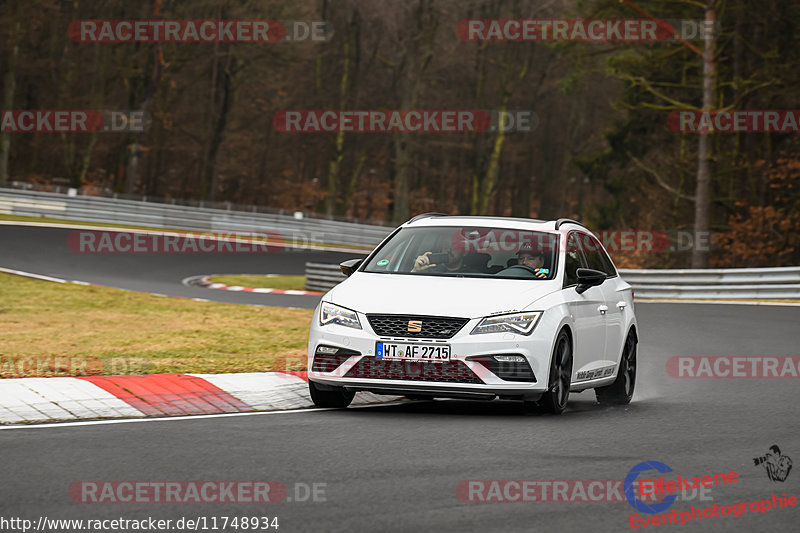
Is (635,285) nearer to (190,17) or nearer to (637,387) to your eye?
(637,387)

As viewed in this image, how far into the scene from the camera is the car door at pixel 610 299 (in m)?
11.5

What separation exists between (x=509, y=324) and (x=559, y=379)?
75 cm

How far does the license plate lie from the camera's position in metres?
9.72

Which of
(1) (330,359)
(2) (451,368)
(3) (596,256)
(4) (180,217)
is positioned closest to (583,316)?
(3) (596,256)

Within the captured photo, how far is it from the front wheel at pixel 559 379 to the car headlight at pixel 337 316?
5.27ft

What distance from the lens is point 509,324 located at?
9.86 metres

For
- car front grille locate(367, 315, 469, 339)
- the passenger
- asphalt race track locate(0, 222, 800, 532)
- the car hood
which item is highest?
the passenger

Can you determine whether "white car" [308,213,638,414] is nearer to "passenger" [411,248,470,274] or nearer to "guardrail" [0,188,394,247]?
"passenger" [411,248,470,274]

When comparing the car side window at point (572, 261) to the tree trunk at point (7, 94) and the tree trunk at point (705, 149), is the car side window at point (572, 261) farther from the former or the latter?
the tree trunk at point (7, 94)

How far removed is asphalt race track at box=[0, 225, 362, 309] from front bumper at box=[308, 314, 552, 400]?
45.1ft

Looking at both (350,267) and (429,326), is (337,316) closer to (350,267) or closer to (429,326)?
(429,326)

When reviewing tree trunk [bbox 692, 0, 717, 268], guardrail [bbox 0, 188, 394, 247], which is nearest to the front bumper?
tree trunk [bbox 692, 0, 717, 268]

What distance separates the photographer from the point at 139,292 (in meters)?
25.2

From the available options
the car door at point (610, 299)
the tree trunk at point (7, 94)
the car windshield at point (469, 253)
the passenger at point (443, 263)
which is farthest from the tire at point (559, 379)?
the tree trunk at point (7, 94)
